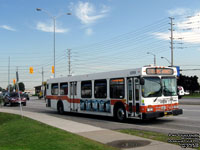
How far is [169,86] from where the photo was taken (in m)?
14.5

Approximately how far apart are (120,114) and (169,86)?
2921 millimetres

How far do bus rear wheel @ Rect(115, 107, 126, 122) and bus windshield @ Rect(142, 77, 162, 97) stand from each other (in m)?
1.81

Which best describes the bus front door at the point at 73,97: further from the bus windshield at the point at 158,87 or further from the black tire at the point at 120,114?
the bus windshield at the point at 158,87

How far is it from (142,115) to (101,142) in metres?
4.98

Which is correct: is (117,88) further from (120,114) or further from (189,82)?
(189,82)

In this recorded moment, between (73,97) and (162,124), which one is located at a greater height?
(73,97)

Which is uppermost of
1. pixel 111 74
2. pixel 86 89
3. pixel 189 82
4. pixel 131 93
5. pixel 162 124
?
pixel 189 82

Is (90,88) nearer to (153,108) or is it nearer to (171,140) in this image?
(153,108)

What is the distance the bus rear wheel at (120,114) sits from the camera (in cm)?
1463

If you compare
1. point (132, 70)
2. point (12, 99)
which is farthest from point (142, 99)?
point (12, 99)

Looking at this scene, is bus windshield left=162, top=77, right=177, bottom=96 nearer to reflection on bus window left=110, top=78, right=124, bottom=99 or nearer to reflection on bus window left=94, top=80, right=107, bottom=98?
reflection on bus window left=110, top=78, right=124, bottom=99

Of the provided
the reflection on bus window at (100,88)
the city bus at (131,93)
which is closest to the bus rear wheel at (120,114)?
the city bus at (131,93)

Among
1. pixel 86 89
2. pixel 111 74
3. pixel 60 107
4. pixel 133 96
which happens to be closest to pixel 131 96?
pixel 133 96

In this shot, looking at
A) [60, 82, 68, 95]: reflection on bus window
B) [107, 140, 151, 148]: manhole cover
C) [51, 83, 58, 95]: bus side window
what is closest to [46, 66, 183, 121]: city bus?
[60, 82, 68, 95]: reflection on bus window
